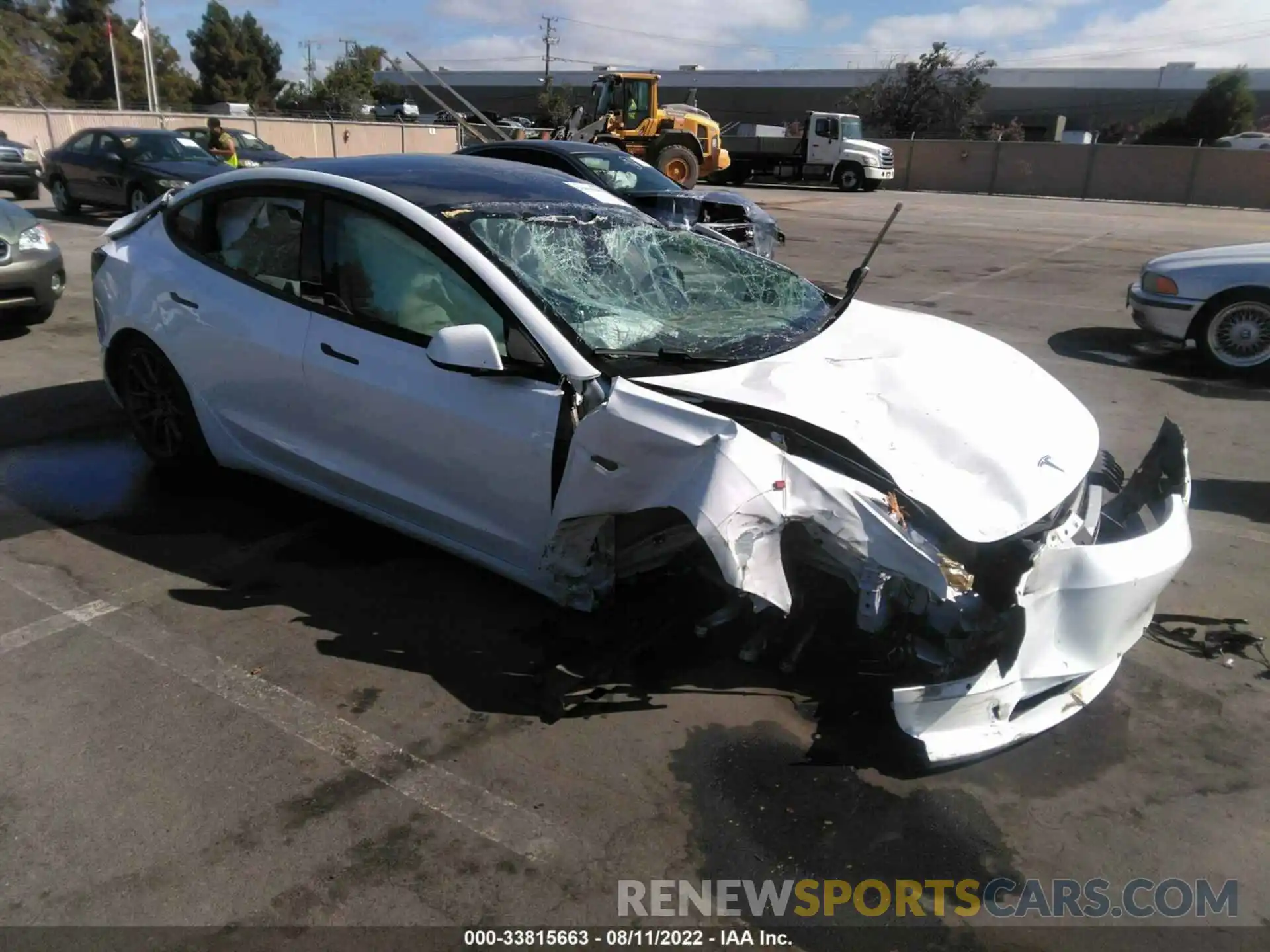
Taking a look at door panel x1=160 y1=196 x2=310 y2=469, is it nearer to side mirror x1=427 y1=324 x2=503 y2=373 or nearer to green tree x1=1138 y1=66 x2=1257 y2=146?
side mirror x1=427 y1=324 x2=503 y2=373

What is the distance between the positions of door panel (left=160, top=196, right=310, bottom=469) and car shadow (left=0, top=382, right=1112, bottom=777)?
0.47 m

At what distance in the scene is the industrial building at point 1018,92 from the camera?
6450 cm

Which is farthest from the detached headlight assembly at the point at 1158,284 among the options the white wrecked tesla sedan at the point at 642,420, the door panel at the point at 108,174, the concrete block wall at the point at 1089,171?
the concrete block wall at the point at 1089,171

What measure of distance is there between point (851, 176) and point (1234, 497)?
28921mm

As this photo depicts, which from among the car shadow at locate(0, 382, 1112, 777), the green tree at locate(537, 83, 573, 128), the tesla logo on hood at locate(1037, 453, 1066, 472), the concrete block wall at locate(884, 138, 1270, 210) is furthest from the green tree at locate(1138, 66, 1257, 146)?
the car shadow at locate(0, 382, 1112, 777)

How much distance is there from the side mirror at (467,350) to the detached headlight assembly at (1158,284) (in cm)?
732

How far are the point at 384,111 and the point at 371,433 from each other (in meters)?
55.3

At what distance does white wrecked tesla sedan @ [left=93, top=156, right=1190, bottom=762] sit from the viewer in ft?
9.21

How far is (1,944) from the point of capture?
7.41 ft

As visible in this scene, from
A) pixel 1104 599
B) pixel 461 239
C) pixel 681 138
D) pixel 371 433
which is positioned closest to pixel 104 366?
pixel 371 433

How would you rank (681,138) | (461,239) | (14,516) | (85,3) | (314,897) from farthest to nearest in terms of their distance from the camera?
(85,3) → (681,138) → (14,516) → (461,239) → (314,897)

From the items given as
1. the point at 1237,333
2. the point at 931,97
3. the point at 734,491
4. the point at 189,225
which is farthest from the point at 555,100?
the point at 734,491

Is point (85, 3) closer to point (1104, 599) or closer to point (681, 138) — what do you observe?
point (681, 138)

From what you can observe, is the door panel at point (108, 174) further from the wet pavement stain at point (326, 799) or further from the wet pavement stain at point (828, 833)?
the wet pavement stain at point (828, 833)
